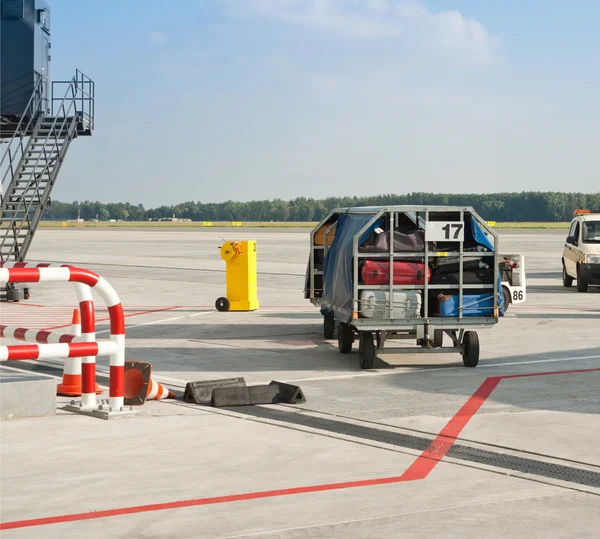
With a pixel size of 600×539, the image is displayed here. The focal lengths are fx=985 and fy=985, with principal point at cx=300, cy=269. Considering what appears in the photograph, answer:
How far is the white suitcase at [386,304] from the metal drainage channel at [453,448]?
113 inches

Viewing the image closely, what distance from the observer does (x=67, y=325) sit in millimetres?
17141

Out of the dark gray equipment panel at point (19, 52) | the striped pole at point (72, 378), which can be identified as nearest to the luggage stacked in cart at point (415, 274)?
the striped pole at point (72, 378)

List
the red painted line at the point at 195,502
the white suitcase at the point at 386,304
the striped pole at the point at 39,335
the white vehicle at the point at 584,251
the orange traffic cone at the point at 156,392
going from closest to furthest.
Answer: the red painted line at the point at 195,502
the striped pole at the point at 39,335
the orange traffic cone at the point at 156,392
the white suitcase at the point at 386,304
the white vehicle at the point at 584,251

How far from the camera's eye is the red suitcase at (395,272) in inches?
476

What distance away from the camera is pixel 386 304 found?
1202cm

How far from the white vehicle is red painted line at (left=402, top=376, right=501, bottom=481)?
46.8 feet

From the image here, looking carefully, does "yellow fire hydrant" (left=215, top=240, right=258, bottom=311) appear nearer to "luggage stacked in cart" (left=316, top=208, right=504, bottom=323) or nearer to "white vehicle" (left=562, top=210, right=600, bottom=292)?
"luggage stacked in cart" (left=316, top=208, right=504, bottom=323)

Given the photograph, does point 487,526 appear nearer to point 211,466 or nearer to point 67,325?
point 211,466

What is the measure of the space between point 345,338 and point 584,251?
12.6 meters

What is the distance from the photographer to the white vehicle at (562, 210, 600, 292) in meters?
24.4

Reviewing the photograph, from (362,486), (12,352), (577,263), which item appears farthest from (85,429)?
(577,263)

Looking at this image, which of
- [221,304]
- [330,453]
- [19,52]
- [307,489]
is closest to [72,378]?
[330,453]

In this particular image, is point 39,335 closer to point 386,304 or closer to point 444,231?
point 386,304

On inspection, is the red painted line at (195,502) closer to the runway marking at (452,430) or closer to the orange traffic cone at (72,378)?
the runway marking at (452,430)
